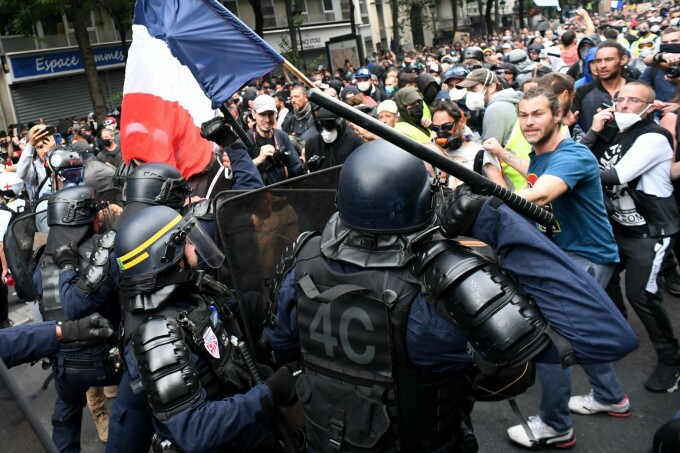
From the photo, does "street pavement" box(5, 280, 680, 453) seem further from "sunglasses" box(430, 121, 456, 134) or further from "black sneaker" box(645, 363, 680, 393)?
"sunglasses" box(430, 121, 456, 134)

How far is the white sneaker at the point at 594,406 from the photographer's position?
11.3 ft

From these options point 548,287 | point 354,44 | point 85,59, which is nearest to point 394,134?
point 548,287

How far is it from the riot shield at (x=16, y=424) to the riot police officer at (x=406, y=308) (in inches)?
37.3

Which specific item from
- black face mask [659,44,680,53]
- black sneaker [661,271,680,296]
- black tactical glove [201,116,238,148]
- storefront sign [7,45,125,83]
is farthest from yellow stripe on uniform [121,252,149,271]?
storefront sign [7,45,125,83]

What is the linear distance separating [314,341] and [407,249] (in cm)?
49

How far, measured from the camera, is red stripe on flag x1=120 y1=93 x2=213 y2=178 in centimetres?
471

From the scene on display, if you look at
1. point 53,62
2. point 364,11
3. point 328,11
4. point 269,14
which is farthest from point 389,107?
point 364,11

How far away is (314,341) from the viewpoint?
6.65ft

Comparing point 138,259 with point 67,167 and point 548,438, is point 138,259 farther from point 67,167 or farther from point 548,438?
point 67,167

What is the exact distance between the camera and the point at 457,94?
7.23 meters

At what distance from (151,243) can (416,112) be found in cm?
364

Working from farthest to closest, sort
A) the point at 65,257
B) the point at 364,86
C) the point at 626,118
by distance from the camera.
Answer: the point at 364,86 < the point at 626,118 < the point at 65,257

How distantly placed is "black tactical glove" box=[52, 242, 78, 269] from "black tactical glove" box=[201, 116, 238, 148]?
3.52 feet

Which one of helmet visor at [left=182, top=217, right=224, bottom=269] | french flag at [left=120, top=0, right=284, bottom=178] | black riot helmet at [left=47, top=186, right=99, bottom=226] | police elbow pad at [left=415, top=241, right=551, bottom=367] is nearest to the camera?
police elbow pad at [left=415, top=241, right=551, bottom=367]
